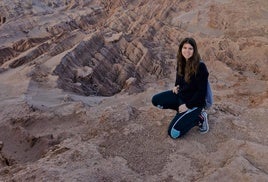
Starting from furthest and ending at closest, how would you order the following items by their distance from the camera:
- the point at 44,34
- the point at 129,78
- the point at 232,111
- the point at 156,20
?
the point at 156,20 < the point at 44,34 < the point at 129,78 < the point at 232,111

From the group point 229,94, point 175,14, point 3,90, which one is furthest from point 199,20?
point 3,90

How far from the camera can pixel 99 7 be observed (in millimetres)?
13938

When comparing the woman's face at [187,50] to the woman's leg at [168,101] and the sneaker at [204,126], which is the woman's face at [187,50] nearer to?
the woman's leg at [168,101]

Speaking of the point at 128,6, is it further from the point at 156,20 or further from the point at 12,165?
the point at 12,165

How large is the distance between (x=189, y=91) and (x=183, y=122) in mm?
343

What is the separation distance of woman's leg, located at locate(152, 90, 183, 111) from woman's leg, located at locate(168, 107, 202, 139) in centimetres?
24

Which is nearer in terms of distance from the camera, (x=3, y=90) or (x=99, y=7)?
(x=3, y=90)

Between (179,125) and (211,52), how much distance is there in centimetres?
616

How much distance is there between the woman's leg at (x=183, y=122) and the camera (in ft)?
14.5

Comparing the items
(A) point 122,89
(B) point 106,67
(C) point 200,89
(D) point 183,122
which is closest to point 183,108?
(D) point 183,122

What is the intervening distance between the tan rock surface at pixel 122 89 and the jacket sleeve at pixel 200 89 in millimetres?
378

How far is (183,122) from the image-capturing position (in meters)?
4.43

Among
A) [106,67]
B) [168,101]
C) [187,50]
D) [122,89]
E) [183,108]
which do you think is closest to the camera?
[187,50]

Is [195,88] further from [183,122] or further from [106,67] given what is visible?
[106,67]
